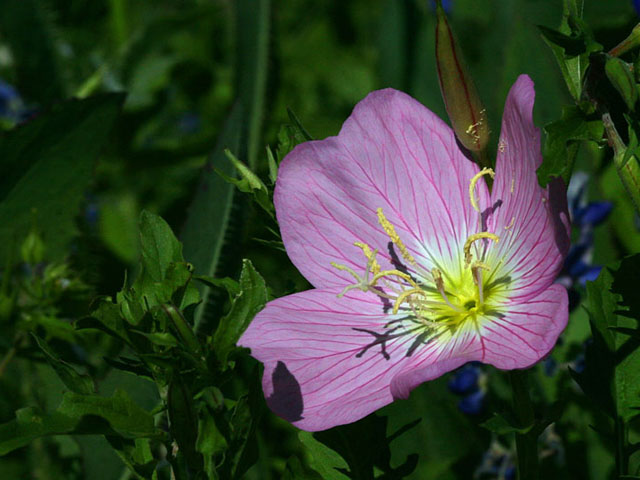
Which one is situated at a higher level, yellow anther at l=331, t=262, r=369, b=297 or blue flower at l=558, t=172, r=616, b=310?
yellow anther at l=331, t=262, r=369, b=297

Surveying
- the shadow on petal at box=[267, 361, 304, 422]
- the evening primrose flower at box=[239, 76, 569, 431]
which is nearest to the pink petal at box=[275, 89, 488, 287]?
the evening primrose flower at box=[239, 76, 569, 431]

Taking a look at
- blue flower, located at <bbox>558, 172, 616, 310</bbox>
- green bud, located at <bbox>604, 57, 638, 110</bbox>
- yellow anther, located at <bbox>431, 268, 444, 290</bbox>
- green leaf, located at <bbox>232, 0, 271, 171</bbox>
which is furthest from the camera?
green leaf, located at <bbox>232, 0, 271, 171</bbox>

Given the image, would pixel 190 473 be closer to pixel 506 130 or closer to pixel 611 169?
pixel 506 130

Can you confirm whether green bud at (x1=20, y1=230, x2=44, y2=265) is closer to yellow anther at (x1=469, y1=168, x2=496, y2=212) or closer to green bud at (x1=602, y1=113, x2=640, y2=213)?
yellow anther at (x1=469, y1=168, x2=496, y2=212)

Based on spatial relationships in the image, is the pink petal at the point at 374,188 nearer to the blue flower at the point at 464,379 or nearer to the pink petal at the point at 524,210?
the pink petal at the point at 524,210

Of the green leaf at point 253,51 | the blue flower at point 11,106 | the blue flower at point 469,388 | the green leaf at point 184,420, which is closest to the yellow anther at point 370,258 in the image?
the green leaf at point 184,420

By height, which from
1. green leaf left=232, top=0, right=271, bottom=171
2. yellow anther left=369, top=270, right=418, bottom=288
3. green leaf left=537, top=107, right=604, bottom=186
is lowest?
→ yellow anther left=369, top=270, right=418, bottom=288
